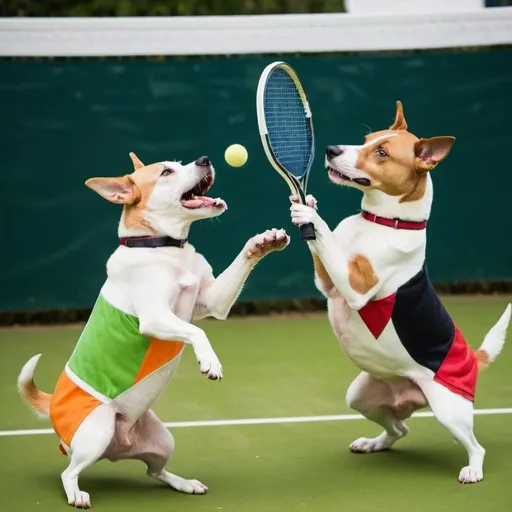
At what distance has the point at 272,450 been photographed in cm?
676

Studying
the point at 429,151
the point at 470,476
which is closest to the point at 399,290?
the point at 429,151

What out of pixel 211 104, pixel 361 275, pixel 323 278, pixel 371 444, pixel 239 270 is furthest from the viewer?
pixel 211 104

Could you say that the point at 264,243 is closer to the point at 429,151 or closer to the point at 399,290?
the point at 399,290

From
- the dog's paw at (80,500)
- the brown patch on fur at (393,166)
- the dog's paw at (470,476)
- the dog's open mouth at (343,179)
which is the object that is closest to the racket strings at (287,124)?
the dog's open mouth at (343,179)

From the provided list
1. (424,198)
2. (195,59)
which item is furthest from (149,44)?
(424,198)

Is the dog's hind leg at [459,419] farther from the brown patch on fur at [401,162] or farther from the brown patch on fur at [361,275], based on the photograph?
the brown patch on fur at [401,162]

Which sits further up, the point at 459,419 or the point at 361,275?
the point at 361,275

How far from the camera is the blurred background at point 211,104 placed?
9.71 metres

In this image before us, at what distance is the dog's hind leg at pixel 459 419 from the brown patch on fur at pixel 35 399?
73.8 inches

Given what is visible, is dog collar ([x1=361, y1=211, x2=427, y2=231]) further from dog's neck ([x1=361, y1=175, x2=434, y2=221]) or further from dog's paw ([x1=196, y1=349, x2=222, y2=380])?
dog's paw ([x1=196, y1=349, x2=222, y2=380])

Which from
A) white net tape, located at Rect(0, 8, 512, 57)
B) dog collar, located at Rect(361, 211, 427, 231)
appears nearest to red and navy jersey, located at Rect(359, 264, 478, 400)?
dog collar, located at Rect(361, 211, 427, 231)

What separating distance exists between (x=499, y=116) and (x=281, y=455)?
4647 millimetres

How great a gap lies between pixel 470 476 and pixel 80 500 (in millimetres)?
1888

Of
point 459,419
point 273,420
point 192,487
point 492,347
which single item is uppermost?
point 492,347
